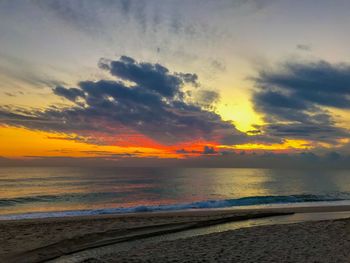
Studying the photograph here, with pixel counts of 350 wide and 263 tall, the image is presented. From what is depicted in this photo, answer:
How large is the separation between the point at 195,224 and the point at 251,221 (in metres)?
4.46

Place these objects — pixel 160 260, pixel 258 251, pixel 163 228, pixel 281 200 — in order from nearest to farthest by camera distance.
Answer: pixel 160 260
pixel 258 251
pixel 163 228
pixel 281 200

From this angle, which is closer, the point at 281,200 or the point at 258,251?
the point at 258,251

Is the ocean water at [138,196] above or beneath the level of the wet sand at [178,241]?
beneath

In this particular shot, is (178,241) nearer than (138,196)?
Yes

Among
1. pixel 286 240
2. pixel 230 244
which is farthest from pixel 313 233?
pixel 230 244

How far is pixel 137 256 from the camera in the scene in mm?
11992

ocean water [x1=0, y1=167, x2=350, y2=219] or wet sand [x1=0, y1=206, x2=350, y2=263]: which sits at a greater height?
wet sand [x1=0, y1=206, x2=350, y2=263]

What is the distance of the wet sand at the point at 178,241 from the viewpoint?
1192cm

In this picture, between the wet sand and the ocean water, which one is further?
the ocean water

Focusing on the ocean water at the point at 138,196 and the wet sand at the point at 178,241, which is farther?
the ocean water at the point at 138,196

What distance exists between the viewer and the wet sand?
11.9 m

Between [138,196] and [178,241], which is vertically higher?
[178,241]

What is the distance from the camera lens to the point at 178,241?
1472 centimetres

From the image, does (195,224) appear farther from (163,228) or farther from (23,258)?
(23,258)
